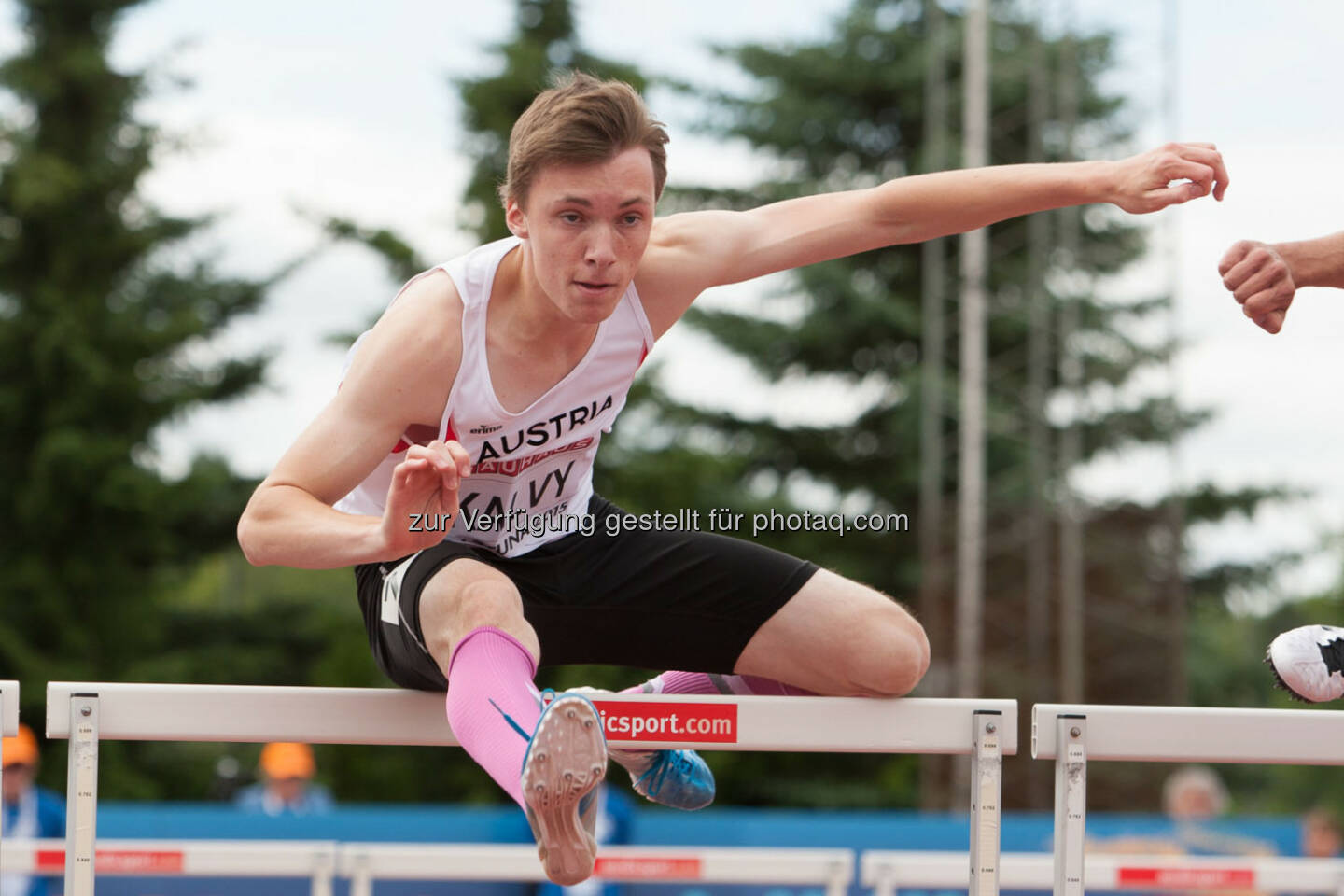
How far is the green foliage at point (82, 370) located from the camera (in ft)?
47.3

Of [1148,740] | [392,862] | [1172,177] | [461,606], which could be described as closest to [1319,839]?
[392,862]

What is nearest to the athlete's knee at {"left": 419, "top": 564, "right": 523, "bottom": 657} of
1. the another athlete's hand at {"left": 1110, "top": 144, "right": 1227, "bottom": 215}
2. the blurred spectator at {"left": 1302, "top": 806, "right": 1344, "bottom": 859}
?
the another athlete's hand at {"left": 1110, "top": 144, "right": 1227, "bottom": 215}

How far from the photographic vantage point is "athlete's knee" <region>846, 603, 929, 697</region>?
316 cm

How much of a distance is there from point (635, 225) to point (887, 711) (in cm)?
114

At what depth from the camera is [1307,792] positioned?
935 inches

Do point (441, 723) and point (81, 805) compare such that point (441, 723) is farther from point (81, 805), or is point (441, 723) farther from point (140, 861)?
point (140, 861)

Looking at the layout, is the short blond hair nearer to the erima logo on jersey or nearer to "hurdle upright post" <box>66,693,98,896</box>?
the erima logo on jersey

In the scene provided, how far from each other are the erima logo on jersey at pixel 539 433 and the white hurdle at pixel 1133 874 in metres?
2.50

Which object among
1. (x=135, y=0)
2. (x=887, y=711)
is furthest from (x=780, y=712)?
(x=135, y=0)

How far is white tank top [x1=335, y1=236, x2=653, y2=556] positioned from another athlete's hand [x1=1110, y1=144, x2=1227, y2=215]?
106 centimetres

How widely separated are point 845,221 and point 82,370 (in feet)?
42.3

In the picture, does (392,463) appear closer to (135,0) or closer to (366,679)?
(366,679)

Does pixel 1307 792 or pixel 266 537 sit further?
pixel 1307 792

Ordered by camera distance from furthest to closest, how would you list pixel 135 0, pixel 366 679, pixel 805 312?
pixel 805 312
pixel 135 0
pixel 366 679
